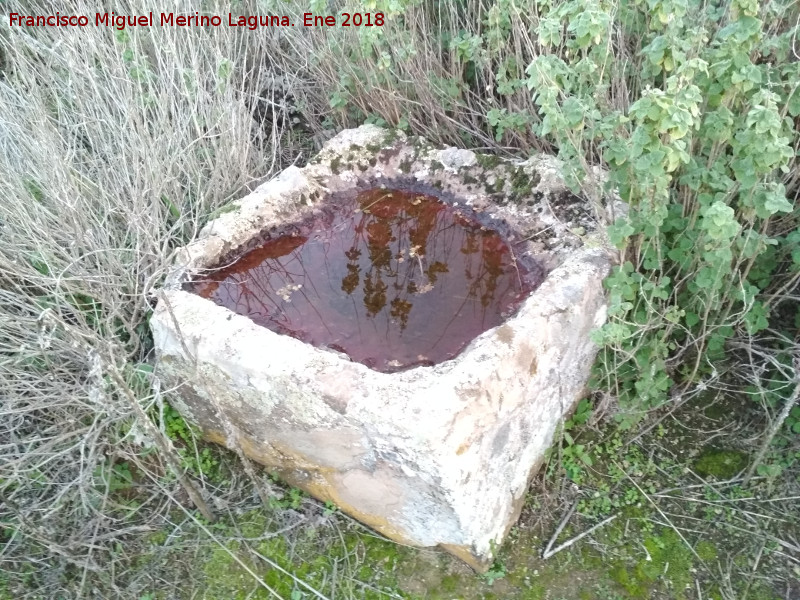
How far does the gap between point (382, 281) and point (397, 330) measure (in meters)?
0.30

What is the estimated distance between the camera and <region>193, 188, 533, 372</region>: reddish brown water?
7.98ft

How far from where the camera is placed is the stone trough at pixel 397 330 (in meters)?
1.98

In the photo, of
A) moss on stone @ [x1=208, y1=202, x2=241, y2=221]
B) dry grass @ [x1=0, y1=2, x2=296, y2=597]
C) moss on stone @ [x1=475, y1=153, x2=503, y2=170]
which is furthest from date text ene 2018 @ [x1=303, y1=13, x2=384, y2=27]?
moss on stone @ [x1=208, y1=202, x2=241, y2=221]

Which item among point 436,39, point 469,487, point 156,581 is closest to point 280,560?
point 156,581

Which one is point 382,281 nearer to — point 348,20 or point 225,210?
point 225,210

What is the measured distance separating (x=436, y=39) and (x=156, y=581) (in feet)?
9.76

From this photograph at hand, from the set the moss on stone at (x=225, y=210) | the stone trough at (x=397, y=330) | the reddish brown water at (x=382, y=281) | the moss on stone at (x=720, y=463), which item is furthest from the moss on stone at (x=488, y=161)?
the moss on stone at (x=720, y=463)

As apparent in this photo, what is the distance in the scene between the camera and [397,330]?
2.46 metres

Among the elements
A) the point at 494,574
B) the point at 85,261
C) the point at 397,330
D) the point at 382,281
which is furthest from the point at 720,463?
the point at 85,261

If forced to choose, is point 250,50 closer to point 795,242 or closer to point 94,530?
point 94,530

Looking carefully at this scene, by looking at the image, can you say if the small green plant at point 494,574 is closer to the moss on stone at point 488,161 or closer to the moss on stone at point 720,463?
the moss on stone at point 720,463

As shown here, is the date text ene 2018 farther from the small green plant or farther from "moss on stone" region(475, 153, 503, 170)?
the small green plant

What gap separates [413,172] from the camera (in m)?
3.09

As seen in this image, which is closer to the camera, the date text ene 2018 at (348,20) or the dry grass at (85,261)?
the dry grass at (85,261)
